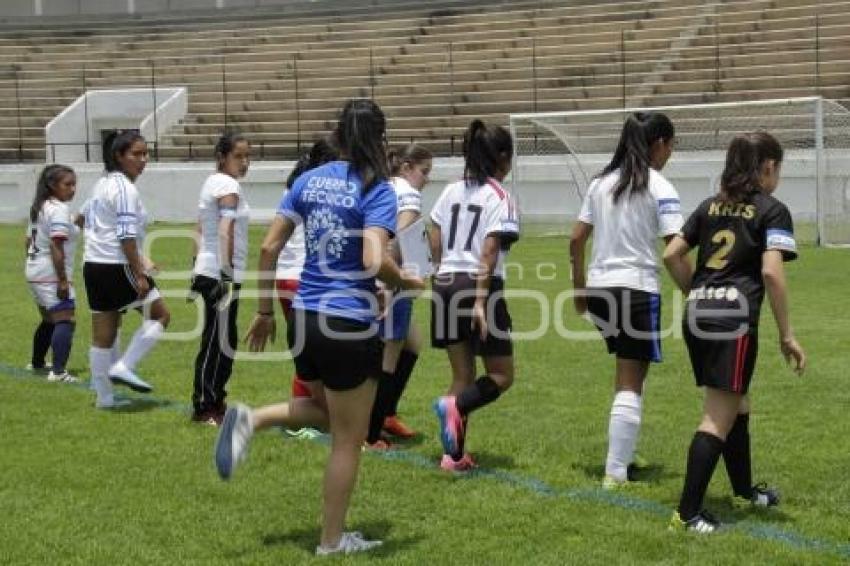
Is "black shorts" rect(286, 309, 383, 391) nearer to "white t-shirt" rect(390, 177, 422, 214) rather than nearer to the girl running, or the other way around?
the girl running

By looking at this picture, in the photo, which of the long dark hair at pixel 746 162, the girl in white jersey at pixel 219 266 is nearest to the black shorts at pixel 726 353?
the long dark hair at pixel 746 162

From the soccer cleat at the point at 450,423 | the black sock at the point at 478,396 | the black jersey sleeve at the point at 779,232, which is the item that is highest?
the black jersey sleeve at the point at 779,232

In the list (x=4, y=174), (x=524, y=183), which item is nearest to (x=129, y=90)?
(x=4, y=174)

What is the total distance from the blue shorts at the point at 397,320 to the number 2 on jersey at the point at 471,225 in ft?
1.80

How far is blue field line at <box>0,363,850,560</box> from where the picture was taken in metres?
4.76

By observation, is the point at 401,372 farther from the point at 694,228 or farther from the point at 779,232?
the point at 779,232

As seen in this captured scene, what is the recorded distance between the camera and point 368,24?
36.4m

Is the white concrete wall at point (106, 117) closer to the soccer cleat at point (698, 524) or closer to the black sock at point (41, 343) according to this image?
the black sock at point (41, 343)

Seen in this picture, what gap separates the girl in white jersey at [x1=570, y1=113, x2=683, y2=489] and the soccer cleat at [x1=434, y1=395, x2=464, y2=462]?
80 cm

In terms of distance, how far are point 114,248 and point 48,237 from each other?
1595 millimetres

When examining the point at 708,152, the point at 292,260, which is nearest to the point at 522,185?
the point at 708,152

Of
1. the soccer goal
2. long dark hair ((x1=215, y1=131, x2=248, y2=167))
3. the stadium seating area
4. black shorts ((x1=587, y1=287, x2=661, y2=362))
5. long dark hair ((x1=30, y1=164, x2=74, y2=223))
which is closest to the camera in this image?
black shorts ((x1=587, y1=287, x2=661, y2=362))

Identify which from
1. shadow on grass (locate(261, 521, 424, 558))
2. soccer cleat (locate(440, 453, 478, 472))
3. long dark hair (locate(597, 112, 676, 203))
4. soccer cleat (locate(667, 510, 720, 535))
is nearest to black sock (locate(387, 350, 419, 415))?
soccer cleat (locate(440, 453, 478, 472))

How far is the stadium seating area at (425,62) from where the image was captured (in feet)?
89.4
